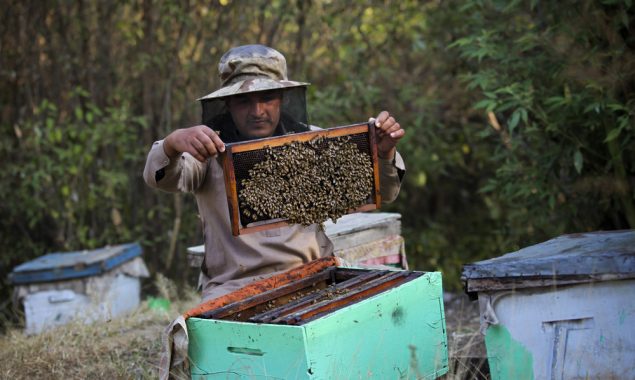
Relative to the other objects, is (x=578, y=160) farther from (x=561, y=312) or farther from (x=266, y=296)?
(x=266, y=296)

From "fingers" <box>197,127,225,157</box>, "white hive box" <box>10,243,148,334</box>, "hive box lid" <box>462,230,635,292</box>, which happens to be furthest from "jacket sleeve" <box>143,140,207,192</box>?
"white hive box" <box>10,243,148,334</box>

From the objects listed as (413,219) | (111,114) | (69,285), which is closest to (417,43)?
(413,219)

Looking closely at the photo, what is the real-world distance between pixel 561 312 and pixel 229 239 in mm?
1495

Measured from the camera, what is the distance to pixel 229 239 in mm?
3586

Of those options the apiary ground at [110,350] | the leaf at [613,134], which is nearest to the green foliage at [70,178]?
the apiary ground at [110,350]

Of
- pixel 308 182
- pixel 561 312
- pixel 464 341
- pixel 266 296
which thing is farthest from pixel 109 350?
pixel 561 312

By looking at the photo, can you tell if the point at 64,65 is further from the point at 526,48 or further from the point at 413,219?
the point at 526,48

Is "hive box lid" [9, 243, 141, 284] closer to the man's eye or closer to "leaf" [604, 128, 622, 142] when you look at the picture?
the man's eye

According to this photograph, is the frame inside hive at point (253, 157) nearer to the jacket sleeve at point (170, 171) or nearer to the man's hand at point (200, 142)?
the man's hand at point (200, 142)

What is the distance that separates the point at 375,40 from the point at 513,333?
16.4 ft

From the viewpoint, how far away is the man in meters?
3.41

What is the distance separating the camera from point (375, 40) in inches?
293

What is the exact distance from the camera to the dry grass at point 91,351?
388cm

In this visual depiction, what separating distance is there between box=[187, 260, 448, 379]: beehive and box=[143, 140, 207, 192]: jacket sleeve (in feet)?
2.04
